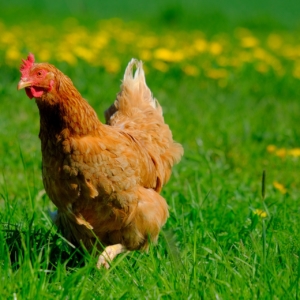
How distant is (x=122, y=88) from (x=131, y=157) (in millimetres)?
1205

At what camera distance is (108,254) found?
137 inches

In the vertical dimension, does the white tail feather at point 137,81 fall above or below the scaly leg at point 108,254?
above

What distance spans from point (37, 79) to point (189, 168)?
7.36 ft

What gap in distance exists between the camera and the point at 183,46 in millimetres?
10172

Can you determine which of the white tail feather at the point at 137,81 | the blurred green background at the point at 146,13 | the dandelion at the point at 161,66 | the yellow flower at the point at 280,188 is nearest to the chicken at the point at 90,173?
the white tail feather at the point at 137,81

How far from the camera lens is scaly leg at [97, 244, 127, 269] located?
11.1 ft

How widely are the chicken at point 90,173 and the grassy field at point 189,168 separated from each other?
129mm

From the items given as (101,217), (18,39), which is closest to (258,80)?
(18,39)

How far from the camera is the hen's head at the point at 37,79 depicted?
10.7ft

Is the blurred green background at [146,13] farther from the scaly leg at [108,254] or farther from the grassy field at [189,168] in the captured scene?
the scaly leg at [108,254]

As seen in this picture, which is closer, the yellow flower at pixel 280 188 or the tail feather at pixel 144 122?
the tail feather at pixel 144 122

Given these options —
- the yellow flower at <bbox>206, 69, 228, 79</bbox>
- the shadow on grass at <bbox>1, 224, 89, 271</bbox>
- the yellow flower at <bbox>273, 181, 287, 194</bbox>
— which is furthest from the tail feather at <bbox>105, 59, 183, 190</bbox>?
the yellow flower at <bbox>206, 69, 228, 79</bbox>

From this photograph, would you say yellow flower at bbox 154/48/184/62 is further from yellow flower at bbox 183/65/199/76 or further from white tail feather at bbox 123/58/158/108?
white tail feather at bbox 123/58/158/108

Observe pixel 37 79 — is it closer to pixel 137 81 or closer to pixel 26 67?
pixel 26 67
